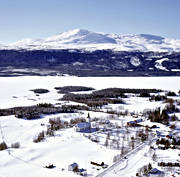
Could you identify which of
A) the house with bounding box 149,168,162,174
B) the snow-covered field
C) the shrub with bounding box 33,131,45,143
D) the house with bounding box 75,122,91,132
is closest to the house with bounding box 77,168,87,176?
the snow-covered field

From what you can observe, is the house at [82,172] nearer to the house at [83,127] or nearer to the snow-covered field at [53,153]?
the snow-covered field at [53,153]

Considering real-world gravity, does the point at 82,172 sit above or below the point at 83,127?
below

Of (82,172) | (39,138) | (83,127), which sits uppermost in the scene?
(83,127)

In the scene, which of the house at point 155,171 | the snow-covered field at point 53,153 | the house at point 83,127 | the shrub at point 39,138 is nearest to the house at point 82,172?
the snow-covered field at point 53,153

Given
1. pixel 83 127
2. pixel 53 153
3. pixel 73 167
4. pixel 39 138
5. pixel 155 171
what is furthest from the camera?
pixel 83 127

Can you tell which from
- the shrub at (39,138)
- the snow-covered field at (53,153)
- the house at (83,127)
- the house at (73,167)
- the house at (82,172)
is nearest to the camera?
the house at (82,172)

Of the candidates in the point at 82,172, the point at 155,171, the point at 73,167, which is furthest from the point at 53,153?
the point at 155,171

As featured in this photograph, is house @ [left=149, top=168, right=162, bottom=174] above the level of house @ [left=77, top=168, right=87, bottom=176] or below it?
above

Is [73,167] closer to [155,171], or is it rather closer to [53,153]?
[53,153]

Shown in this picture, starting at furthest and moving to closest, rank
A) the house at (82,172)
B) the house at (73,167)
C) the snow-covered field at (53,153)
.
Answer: the house at (73,167) → the snow-covered field at (53,153) → the house at (82,172)

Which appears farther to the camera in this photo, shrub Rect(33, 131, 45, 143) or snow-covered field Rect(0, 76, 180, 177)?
shrub Rect(33, 131, 45, 143)

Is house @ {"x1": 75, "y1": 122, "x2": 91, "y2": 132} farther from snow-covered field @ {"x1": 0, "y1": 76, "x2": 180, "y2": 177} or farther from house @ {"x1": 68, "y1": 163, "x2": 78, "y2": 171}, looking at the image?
house @ {"x1": 68, "y1": 163, "x2": 78, "y2": 171}

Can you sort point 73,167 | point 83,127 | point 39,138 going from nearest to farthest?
point 73,167 < point 39,138 < point 83,127

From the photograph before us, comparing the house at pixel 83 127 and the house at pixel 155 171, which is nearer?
the house at pixel 155 171
